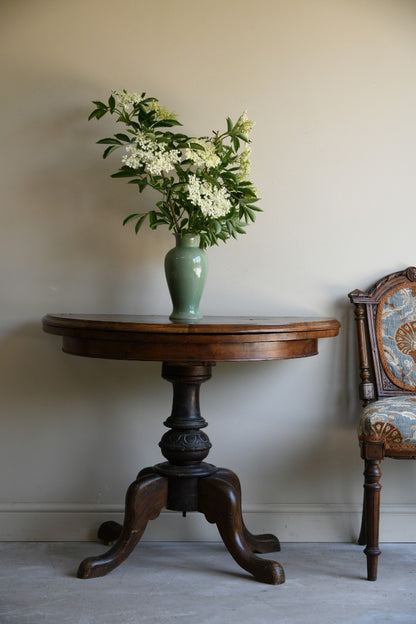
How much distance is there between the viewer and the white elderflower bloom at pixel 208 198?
227cm

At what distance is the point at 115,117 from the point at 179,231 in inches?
23.5

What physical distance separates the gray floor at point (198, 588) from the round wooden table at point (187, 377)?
3.8 inches

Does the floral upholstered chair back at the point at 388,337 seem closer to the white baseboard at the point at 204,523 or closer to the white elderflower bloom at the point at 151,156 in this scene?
the white baseboard at the point at 204,523

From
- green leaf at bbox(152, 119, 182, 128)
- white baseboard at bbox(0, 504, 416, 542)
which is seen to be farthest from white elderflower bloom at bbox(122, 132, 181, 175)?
white baseboard at bbox(0, 504, 416, 542)

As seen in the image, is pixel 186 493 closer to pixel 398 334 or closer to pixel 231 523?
pixel 231 523

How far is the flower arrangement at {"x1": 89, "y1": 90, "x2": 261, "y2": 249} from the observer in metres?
2.30

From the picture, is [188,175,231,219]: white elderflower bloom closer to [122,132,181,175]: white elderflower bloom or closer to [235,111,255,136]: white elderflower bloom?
[122,132,181,175]: white elderflower bloom

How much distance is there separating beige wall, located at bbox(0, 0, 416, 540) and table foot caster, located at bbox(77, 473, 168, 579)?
1.36 feet

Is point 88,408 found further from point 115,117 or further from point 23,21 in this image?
point 23,21

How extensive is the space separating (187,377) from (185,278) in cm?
33

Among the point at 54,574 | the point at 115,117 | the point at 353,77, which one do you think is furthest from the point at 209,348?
the point at 353,77

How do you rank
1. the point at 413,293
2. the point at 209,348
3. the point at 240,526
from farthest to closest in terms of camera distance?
the point at 413,293, the point at 240,526, the point at 209,348

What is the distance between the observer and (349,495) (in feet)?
9.07

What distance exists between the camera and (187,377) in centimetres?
234
